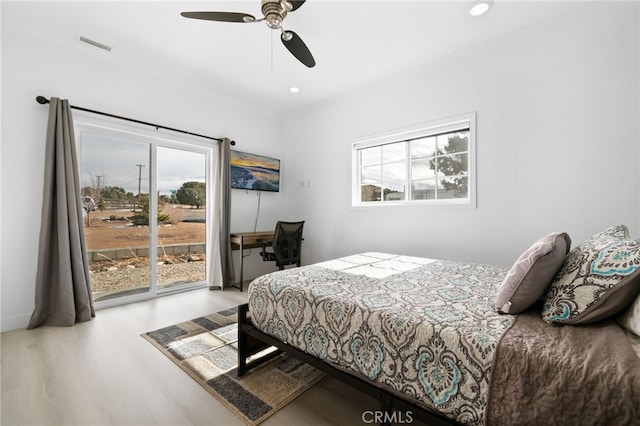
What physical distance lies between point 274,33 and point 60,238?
276cm

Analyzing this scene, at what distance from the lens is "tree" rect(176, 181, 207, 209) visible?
3.79 meters

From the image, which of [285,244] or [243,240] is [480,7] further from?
[243,240]

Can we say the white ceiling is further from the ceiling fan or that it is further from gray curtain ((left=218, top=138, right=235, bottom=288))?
gray curtain ((left=218, top=138, right=235, bottom=288))

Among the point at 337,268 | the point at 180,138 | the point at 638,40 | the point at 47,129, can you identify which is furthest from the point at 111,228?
the point at 638,40

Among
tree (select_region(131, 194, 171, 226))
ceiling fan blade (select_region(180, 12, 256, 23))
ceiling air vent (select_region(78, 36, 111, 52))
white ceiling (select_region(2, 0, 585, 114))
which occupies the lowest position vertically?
tree (select_region(131, 194, 171, 226))

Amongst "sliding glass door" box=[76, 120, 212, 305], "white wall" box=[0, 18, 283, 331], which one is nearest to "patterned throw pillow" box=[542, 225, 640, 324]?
"sliding glass door" box=[76, 120, 212, 305]

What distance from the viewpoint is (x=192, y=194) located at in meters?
3.90

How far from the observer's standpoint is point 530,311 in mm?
1250

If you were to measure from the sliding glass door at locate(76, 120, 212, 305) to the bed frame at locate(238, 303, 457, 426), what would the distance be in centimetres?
222

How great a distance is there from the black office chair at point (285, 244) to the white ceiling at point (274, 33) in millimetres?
1934

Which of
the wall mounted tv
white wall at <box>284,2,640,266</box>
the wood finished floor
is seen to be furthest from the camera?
the wall mounted tv

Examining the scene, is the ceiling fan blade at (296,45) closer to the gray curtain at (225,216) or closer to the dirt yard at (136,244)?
the gray curtain at (225,216)

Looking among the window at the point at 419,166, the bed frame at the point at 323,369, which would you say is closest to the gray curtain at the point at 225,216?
the window at the point at 419,166

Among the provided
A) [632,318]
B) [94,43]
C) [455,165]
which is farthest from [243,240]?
[632,318]
